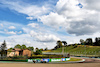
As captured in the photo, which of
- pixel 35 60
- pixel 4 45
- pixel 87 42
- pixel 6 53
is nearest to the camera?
pixel 35 60

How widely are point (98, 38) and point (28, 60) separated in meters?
163

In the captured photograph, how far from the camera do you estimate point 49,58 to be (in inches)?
1613

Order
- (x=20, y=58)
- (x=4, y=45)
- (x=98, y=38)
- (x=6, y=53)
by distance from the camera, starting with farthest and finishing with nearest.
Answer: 1. (x=98, y=38)
2. (x=4, y=45)
3. (x=6, y=53)
4. (x=20, y=58)

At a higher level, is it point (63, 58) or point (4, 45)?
point (4, 45)

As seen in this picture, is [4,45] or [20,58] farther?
[4,45]

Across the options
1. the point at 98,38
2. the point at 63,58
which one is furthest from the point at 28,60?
the point at 98,38

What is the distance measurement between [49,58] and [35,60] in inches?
210

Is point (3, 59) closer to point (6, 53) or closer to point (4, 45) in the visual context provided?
point (6, 53)

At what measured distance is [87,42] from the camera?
197m

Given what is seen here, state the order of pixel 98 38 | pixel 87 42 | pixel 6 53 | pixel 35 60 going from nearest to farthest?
pixel 35 60 → pixel 6 53 → pixel 98 38 → pixel 87 42

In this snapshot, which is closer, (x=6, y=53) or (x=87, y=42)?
(x=6, y=53)

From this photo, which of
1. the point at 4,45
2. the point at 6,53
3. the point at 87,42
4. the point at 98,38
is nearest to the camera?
the point at 6,53

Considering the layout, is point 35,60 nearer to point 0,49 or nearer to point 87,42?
point 0,49

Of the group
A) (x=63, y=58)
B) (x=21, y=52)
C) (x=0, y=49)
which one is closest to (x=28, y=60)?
(x=63, y=58)
